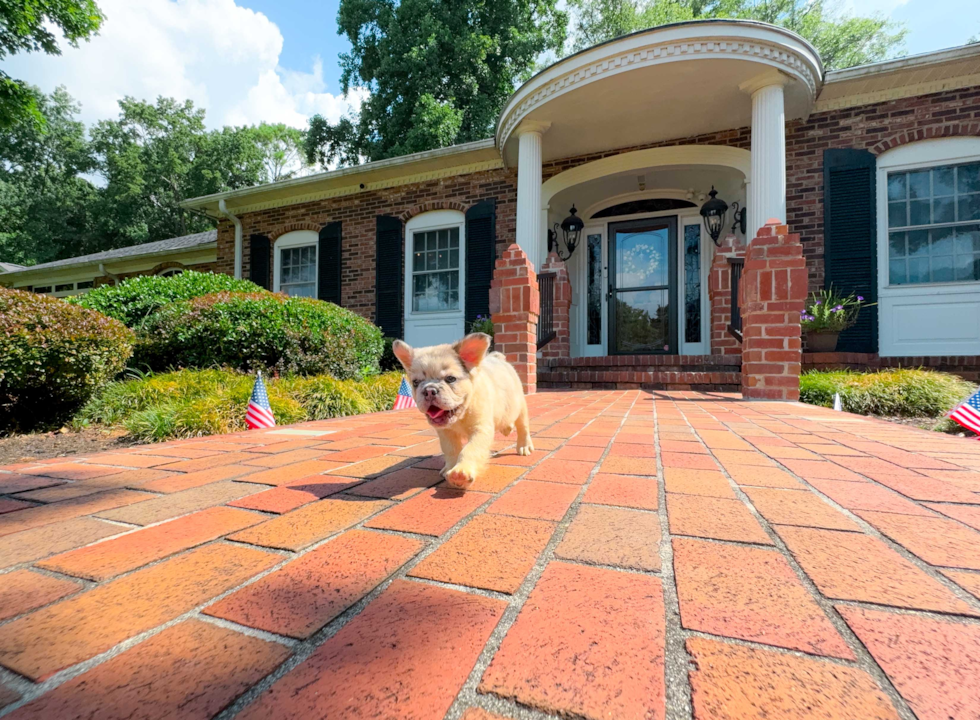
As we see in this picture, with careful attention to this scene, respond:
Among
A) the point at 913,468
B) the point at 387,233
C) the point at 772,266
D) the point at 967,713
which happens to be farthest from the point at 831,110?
the point at 967,713

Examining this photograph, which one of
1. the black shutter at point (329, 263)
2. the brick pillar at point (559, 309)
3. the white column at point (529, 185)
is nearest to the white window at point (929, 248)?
→ the brick pillar at point (559, 309)

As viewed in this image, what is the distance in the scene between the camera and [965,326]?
6.36m

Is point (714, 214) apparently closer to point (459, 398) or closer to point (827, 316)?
point (827, 316)

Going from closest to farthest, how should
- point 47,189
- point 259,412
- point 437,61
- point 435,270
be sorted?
1. point 259,412
2. point 435,270
3. point 437,61
4. point 47,189

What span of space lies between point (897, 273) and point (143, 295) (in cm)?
1145

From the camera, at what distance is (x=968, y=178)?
6.49m

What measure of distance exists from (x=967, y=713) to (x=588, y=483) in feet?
3.82

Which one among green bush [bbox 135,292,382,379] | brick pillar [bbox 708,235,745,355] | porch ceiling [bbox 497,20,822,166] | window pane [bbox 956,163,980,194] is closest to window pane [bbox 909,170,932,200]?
window pane [bbox 956,163,980,194]

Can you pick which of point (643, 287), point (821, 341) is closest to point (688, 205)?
point (643, 287)

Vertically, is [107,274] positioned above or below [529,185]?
above

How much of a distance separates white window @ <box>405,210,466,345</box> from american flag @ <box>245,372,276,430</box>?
5.69 m

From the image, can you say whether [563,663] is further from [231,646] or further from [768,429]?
[768,429]

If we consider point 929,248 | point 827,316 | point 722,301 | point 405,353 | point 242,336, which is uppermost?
point 929,248

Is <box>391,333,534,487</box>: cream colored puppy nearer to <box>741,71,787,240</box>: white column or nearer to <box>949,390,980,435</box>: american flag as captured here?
<box>949,390,980,435</box>: american flag
